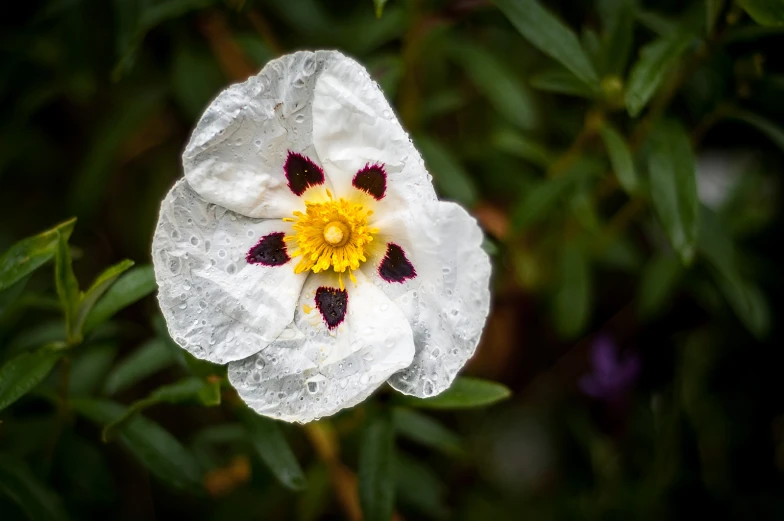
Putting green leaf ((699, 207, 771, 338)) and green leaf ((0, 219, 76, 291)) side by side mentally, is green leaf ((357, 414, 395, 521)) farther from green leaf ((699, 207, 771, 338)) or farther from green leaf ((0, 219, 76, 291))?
green leaf ((699, 207, 771, 338))

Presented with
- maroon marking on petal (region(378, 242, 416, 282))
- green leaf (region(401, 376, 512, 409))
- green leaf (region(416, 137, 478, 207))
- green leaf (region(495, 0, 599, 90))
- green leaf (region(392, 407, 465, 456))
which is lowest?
green leaf (region(392, 407, 465, 456))

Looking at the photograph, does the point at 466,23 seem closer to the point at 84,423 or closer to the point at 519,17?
the point at 519,17

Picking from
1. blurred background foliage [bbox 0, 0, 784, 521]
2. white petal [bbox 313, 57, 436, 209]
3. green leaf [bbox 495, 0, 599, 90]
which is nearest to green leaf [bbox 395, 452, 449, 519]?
blurred background foliage [bbox 0, 0, 784, 521]

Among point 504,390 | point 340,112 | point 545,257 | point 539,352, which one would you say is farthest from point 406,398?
point 539,352

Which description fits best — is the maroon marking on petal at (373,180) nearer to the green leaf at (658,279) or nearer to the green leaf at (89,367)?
the green leaf at (89,367)

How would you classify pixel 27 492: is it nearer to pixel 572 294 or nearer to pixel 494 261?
pixel 494 261
